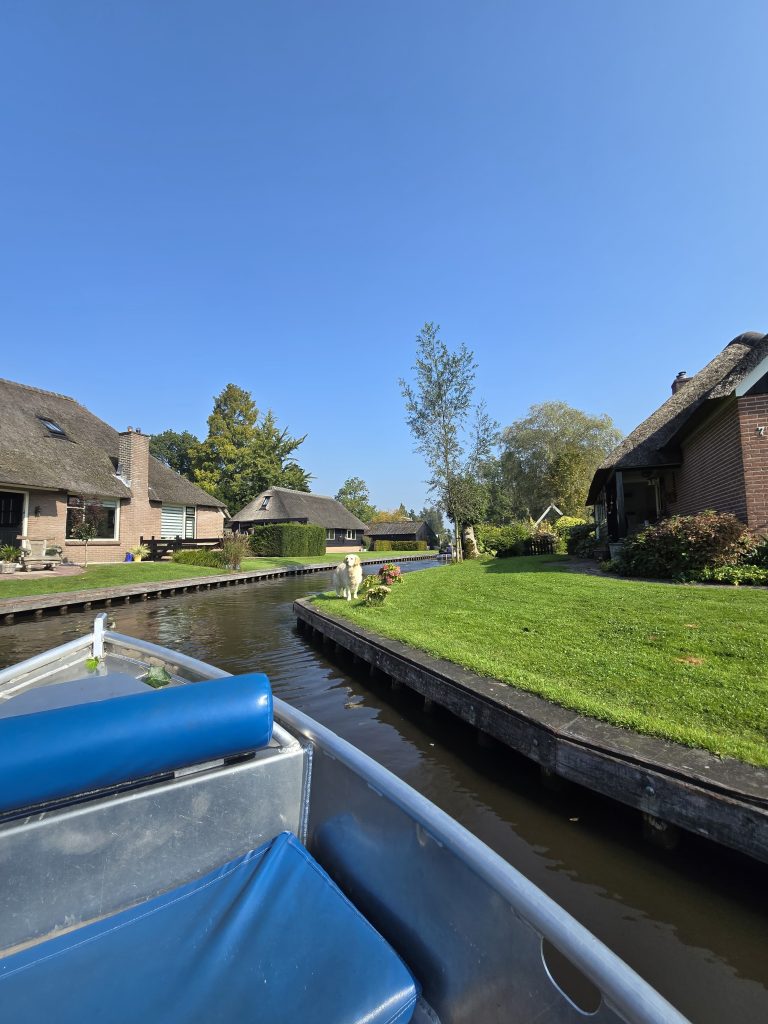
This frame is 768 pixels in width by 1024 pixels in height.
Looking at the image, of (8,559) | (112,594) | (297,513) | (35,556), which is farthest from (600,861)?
(297,513)

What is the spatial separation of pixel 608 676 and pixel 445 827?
375 centimetres

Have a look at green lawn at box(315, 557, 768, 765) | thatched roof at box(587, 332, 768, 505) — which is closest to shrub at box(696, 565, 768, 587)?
green lawn at box(315, 557, 768, 765)

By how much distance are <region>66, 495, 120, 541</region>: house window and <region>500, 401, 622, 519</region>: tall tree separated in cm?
3589

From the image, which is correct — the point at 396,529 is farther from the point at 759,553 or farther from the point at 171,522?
the point at 759,553

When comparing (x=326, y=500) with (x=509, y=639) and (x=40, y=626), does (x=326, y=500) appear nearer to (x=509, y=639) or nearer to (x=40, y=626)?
(x=40, y=626)

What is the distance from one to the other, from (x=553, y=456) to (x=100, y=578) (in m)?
40.5

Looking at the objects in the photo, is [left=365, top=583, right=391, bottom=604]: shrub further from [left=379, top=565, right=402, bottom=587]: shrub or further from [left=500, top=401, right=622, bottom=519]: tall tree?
[left=500, top=401, right=622, bottom=519]: tall tree

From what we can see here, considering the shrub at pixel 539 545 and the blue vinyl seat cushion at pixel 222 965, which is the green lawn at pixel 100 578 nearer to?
the shrub at pixel 539 545

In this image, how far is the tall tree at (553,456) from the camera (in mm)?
45219

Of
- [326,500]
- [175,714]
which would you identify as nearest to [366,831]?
[175,714]

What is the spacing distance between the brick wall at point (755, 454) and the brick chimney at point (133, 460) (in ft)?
76.5

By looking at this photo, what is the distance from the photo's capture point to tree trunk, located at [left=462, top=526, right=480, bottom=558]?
85.1 ft

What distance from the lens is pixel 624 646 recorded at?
5.86 metres

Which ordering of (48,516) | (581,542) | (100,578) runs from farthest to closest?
(581,542) → (48,516) → (100,578)
